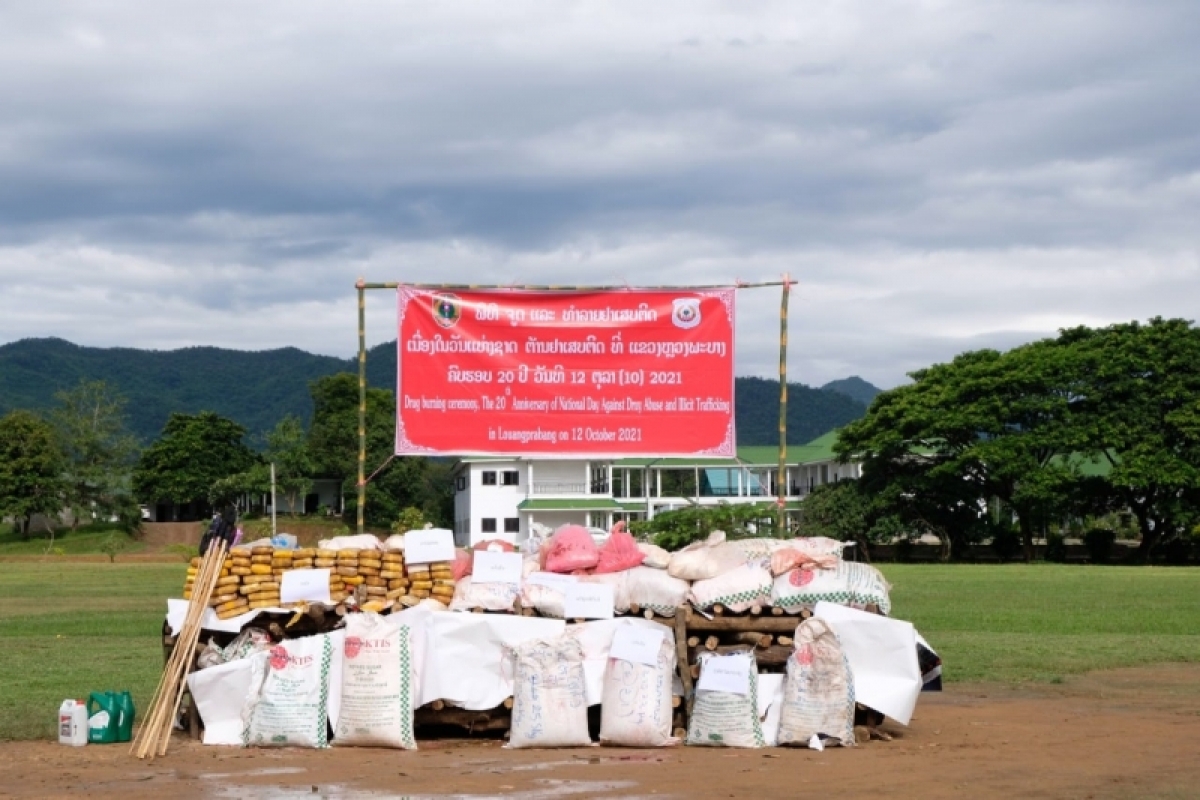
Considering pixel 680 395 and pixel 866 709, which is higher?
pixel 680 395

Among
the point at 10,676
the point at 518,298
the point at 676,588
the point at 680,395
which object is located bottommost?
the point at 10,676

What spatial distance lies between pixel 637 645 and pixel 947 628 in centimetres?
1337

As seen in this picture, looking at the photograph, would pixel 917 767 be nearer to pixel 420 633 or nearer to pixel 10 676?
pixel 420 633

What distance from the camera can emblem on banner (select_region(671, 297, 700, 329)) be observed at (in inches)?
486

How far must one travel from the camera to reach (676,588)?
11312 mm

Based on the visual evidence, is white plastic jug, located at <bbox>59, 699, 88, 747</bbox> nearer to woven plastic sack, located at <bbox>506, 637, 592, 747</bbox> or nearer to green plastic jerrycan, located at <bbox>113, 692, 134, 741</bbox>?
green plastic jerrycan, located at <bbox>113, 692, 134, 741</bbox>

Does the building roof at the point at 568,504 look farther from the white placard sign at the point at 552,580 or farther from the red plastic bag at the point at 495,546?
the white placard sign at the point at 552,580

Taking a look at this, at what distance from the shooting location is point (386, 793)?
28.6 ft

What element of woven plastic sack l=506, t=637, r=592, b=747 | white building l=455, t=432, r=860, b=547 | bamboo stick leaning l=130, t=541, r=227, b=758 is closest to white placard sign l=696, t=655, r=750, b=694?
woven plastic sack l=506, t=637, r=592, b=747

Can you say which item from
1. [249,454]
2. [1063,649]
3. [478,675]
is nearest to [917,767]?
[478,675]

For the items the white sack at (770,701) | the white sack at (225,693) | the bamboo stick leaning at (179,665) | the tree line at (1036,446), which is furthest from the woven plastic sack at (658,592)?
the tree line at (1036,446)

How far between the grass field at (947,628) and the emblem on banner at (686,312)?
5.68 metres

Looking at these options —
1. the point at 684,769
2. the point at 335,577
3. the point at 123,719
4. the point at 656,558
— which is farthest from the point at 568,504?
the point at 684,769

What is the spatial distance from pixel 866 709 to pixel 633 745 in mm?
1882
